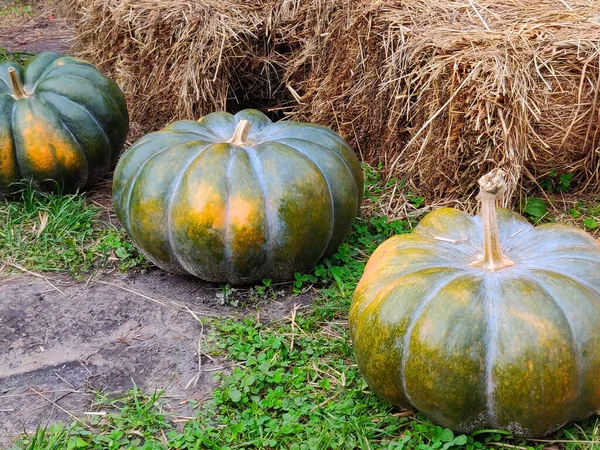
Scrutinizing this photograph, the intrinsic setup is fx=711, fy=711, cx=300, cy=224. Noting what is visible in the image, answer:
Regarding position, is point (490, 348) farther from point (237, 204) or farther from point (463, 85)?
point (463, 85)

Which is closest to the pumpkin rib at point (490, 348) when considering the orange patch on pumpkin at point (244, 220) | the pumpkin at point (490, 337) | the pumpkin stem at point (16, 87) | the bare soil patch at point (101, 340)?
the pumpkin at point (490, 337)

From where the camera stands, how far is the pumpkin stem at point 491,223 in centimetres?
258

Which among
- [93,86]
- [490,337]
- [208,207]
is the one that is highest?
[93,86]

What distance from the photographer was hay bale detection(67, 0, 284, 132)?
199 inches

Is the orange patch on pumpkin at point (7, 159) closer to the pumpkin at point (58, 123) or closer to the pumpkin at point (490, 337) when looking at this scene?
the pumpkin at point (58, 123)

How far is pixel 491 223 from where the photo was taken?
8.72 ft

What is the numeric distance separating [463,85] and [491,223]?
1389 millimetres

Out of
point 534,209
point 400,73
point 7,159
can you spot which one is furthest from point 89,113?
point 534,209

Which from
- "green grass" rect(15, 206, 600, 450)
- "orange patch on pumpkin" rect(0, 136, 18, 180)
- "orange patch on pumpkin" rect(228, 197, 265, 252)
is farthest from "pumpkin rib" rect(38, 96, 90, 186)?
"green grass" rect(15, 206, 600, 450)

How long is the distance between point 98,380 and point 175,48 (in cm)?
280

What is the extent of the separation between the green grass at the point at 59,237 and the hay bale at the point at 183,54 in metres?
1.17

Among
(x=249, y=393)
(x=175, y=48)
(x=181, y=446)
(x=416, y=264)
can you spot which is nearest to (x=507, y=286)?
(x=416, y=264)

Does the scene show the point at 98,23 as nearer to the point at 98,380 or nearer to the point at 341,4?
the point at 341,4

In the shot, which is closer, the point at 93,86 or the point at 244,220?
the point at 244,220
